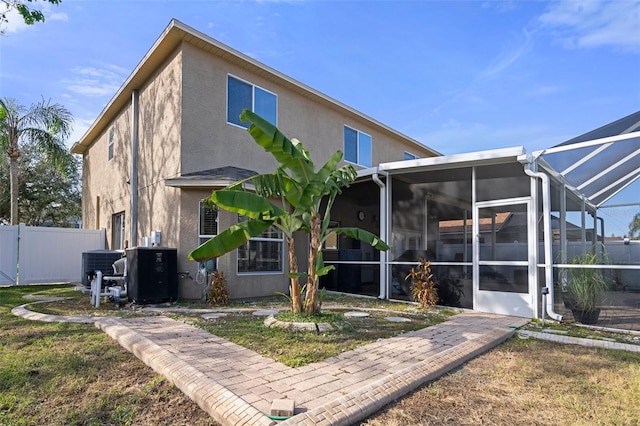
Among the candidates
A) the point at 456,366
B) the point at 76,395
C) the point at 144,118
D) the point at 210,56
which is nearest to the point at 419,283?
the point at 456,366

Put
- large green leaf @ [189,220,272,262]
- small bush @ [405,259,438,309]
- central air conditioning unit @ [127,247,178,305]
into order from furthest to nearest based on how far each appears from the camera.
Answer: small bush @ [405,259,438,309] < central air conditioning unit @ [127,247,178,305] < large green leaf @ [189,220,272,262]

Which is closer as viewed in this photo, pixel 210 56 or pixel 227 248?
pixel 227 248

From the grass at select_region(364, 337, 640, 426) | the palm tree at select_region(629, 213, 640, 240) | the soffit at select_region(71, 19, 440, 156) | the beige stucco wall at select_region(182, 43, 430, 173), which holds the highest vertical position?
the soffit at select_region(71, 19, 440, 156)

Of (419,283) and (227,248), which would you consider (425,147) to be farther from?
(227,248)

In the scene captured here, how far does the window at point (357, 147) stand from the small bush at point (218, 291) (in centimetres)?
794

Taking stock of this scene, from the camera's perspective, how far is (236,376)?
13.2 ft

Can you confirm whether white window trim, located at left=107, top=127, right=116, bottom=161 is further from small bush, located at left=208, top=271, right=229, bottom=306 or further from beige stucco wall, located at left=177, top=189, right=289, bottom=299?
small bush, located at left=208, top=271, right=229, bottom=306

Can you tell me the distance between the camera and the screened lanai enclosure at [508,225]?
24.9 feet

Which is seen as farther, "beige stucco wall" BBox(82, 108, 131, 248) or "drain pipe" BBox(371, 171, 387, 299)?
"beige stucco wall" BBox(82, 108, 131, 248)

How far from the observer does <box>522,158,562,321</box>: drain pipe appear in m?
7.50

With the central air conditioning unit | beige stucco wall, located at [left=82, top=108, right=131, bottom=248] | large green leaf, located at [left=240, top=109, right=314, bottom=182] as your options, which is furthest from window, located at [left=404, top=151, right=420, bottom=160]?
large green leaf, located at [left=240, top=109, right=314, bottom=182]

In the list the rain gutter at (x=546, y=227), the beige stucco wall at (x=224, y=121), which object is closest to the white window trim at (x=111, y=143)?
the beige stucco wall at (x=224, y=121)

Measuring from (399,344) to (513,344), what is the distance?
1936 mm

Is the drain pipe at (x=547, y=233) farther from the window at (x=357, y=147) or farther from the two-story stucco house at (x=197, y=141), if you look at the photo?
the window at (x=357, y=147)
